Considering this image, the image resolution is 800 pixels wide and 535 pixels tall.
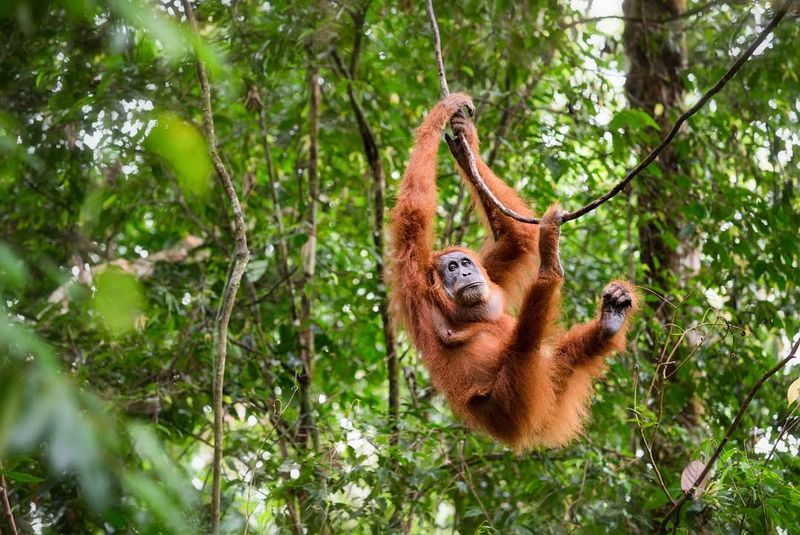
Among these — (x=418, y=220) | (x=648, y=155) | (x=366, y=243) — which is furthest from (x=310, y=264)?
(x=648, y=155)

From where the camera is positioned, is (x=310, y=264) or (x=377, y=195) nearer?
(x=377, y=195)

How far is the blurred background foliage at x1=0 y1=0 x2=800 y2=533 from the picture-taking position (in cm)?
458

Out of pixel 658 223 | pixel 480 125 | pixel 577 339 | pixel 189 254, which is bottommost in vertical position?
pixel 577 339

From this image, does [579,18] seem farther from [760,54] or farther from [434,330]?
[434,330]

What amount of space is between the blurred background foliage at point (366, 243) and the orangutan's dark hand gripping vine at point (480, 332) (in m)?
0.43

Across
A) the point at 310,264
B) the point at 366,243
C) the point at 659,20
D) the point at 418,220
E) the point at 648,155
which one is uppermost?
the point at 659,20

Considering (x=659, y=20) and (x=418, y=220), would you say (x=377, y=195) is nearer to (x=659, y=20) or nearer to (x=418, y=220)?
(x=418, y=220)

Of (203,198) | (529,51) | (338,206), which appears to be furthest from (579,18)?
(203,198)

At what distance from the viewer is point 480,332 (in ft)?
13.7

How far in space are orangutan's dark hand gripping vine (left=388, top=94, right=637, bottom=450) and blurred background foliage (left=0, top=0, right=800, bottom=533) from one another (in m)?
0.43

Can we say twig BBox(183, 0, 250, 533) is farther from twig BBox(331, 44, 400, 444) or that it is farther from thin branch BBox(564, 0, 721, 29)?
thin branch BBox(564, 0, 721, 29)

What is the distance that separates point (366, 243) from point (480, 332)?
231 cm

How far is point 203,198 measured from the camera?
214 inches

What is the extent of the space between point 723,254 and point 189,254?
3.64 meters
